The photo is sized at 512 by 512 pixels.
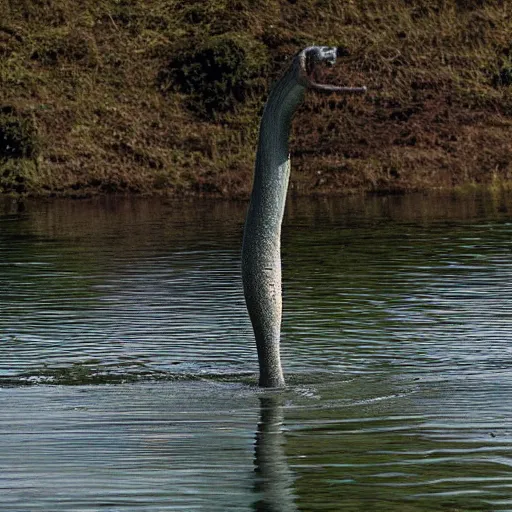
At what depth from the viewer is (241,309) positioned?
49.9ft

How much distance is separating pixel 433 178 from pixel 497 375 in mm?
24023

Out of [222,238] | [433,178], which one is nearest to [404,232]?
[222,238]

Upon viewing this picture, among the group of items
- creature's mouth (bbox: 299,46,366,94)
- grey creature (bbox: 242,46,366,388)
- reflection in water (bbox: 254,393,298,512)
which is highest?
creature's mouth (bbox: 299,46,366,94)

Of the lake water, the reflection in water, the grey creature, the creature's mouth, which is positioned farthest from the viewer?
the grey creature

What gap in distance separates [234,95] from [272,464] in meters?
31.7

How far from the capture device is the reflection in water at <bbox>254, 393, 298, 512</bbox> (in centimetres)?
718

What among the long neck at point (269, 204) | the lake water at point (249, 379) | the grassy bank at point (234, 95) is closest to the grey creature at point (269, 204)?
the long neck at point (269, 204)

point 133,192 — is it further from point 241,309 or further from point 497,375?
point 497,375

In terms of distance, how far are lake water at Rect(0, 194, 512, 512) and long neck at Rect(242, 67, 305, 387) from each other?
2.11ft

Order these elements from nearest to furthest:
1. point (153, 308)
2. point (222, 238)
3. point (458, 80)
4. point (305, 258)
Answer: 1. point (153, 308)
2. point (305, 258)
3. point (222, 238)
4. point (458, 80)

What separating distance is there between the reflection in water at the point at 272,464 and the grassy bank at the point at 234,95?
79.0 ft

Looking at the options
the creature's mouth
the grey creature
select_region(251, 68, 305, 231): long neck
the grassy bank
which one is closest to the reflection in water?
the grey creature

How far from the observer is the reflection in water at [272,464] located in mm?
7176

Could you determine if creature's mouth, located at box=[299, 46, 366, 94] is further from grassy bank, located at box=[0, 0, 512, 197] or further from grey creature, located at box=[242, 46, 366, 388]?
grassy bank, located at box=[0, 0, 512, 197]
